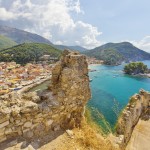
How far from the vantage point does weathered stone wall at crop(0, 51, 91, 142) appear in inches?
180

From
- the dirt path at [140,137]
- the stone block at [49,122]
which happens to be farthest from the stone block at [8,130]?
the dirt path at [140,137]

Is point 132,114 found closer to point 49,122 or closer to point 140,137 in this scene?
point 140,137

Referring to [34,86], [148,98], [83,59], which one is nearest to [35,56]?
[34,86]

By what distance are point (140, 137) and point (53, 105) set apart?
7.73 m

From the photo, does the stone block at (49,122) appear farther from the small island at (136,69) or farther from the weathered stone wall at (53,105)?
the small island at (136,69)

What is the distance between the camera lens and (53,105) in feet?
16.9

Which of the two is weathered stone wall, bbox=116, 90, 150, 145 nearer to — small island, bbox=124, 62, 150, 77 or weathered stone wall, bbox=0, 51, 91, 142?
weathered stone wall, bbox=0, 51, 91, 142

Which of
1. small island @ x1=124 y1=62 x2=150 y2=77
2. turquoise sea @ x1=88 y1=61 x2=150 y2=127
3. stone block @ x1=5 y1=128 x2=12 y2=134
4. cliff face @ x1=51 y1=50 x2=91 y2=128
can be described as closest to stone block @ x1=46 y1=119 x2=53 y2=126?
cliff face @ x1=51 y1=50 x2=91 y2=128

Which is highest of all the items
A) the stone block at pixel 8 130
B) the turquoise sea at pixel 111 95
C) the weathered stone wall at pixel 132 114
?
the stone block at pixel 8 130

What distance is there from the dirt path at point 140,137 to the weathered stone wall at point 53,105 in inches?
215

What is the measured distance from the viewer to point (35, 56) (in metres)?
96.1

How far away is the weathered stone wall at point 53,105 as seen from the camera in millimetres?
4578

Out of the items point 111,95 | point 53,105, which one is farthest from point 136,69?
point 53,105

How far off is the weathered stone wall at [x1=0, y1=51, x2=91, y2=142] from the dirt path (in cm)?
546
